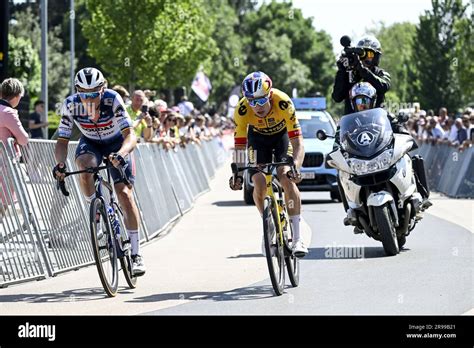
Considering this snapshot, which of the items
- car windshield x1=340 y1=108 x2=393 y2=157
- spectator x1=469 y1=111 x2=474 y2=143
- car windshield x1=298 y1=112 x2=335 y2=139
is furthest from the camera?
spectator x1=469 y1=111 x2=474 y2=143

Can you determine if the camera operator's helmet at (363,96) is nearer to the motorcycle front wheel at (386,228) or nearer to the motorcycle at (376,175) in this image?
the motorcycle at (376,175)

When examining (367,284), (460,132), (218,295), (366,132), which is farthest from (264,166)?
(460,132)

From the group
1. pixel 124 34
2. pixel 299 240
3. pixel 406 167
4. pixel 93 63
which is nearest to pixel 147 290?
pixel 299 240

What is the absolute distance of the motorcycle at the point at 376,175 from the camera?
14109mm

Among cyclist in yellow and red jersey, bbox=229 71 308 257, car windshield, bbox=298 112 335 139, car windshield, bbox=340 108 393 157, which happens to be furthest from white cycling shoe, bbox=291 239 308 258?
car windshield, bbox=298 112 335 139

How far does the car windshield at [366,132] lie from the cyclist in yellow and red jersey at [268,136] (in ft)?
6.97

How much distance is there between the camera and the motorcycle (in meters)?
14.1

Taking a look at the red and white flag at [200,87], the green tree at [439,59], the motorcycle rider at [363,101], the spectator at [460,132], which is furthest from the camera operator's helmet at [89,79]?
the green tree at [439,59]

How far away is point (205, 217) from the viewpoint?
21906 millimetres

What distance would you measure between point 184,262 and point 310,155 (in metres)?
11.1

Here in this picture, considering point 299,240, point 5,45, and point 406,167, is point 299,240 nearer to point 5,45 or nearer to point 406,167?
point 406,167

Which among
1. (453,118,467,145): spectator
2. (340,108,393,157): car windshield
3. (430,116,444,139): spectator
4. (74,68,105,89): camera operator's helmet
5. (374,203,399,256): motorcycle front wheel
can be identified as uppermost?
(74,68,105,89): camera operator's helmet

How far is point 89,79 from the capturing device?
37.3ft

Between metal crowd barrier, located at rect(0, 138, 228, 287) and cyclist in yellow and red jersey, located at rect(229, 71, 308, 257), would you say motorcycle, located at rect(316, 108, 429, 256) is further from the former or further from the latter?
metal crowd barrier, located at rect(0, 138, 228, 287)
